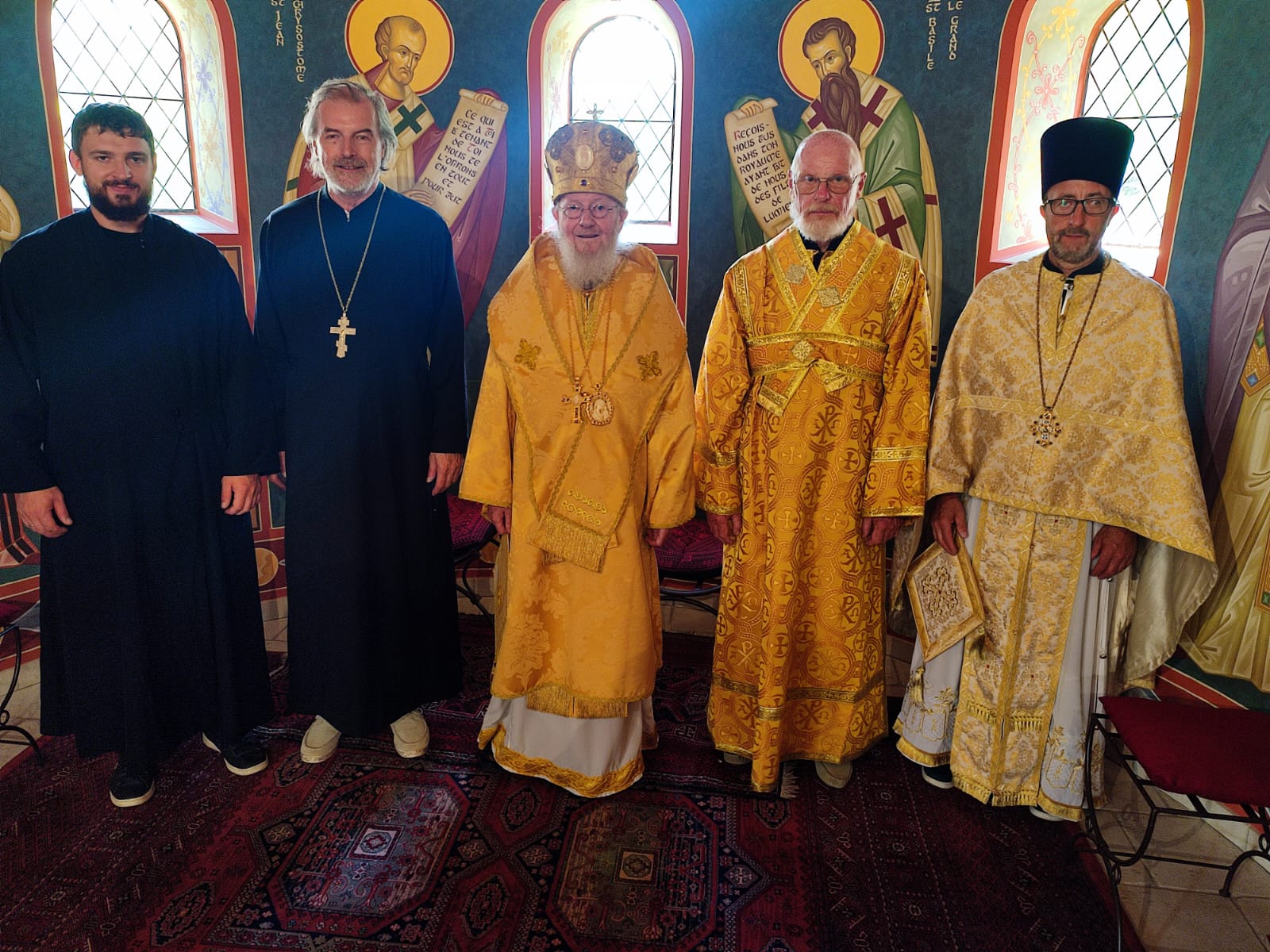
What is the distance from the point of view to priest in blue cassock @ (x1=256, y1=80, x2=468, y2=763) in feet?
9.63

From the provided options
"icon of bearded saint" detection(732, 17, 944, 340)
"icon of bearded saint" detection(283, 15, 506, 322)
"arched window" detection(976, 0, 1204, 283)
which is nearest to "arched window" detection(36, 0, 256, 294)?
"icon of bearded saint" detection(283, 15, 506, 322)

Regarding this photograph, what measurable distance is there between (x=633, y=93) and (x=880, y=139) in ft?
5.09

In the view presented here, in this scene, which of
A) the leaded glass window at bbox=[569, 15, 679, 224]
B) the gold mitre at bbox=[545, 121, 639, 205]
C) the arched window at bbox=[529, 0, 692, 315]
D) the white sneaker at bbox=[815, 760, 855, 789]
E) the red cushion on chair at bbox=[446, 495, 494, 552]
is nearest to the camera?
the gold mitre at bbox=[545, 121, 639, 205]

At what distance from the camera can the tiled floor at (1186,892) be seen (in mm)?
2463

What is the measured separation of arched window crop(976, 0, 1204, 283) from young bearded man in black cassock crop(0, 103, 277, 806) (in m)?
3.77

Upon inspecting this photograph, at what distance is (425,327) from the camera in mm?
3104

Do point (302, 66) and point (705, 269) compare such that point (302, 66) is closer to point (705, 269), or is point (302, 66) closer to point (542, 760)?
point (705, 269)

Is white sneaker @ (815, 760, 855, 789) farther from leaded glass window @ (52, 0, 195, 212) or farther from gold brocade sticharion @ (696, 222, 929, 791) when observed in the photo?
leaded glass window @ (52, 0, 195, 212)

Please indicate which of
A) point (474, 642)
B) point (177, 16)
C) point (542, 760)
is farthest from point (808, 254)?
point (177, 16)

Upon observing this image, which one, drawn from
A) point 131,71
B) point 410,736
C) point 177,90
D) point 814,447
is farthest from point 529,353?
point 131,71

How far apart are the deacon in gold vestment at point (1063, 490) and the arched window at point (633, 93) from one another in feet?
7.14

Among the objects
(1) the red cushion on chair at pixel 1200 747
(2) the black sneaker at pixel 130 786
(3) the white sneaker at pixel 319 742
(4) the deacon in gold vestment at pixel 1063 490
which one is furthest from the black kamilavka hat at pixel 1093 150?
(2) the black sneaker at pixel 130 786

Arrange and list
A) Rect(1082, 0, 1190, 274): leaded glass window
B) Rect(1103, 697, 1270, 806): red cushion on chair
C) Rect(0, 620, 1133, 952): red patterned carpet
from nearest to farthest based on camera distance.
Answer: Rect(1103, 697, 1270, 806): red cushion on chair < Rect(0, 620, 1133, 952): red patterned carpet < Rect(1082, 0, 1190, 274): leaded glass window

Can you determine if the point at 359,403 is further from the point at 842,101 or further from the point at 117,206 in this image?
the point at 842,101
